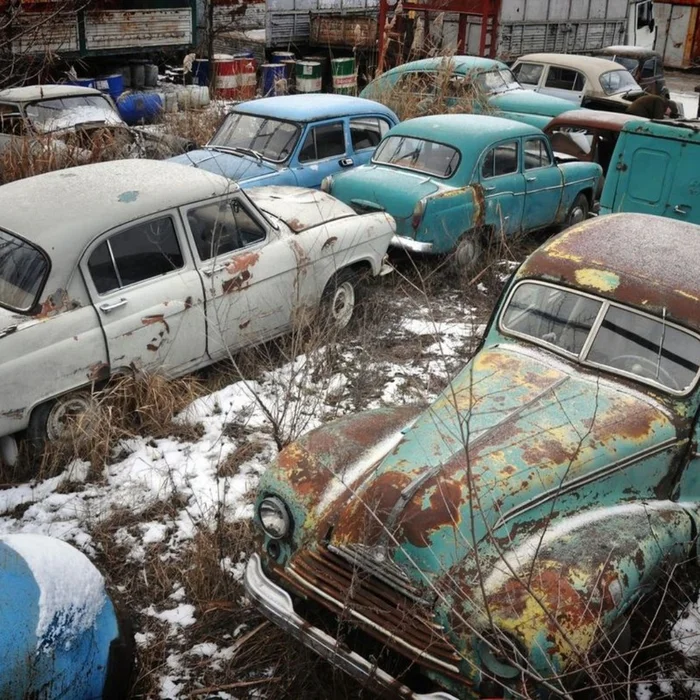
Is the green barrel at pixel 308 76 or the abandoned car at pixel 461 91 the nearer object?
the abandoned car at pixel 461 91

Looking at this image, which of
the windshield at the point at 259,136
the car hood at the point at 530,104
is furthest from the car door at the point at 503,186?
the car hood at the point at 530,104

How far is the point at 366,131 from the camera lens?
28.6 feet

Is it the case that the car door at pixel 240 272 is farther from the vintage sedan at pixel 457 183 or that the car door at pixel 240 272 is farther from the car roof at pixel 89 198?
the vintage sedan at pixel 457 183

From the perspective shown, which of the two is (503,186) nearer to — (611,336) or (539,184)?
(539,184)

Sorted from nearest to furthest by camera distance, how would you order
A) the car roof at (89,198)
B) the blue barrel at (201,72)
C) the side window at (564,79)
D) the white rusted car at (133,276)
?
the white rusted car at (133,276) → the car roof at (89,198) → the side window at (564,79) → the blue barrel at (201,72)

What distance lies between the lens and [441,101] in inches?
461

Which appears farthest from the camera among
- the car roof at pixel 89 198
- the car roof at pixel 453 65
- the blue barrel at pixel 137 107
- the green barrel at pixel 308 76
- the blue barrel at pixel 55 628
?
the green barrel at pixel 308 76

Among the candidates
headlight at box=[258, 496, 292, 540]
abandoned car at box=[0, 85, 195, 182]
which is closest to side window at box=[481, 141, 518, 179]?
abandoned car at box=[0, 85, 195, 182]

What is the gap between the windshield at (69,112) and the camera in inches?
352

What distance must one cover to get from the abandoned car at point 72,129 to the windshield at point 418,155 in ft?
8.05

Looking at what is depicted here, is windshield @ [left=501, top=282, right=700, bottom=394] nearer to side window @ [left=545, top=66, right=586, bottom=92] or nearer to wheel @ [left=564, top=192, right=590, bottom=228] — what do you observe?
wheel @ [left=564, top=192, right=590, bottom=228]

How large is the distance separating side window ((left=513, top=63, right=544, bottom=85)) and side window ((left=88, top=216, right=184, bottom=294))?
1026 cm

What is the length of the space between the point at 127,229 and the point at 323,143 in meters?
3.79

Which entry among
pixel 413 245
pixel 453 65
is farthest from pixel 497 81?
pixel 413 245
